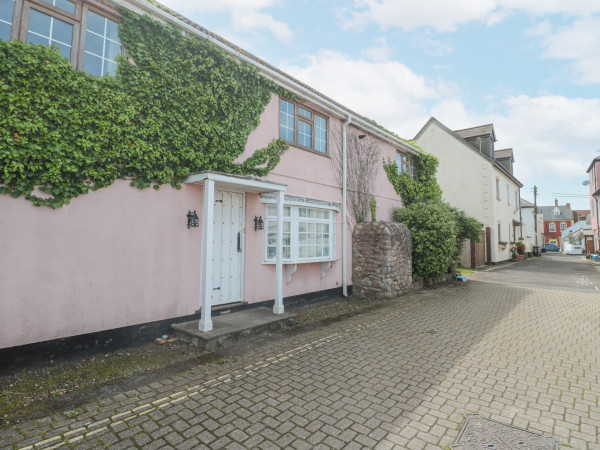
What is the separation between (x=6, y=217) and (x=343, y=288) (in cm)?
799

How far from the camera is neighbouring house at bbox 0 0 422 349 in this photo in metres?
4.40

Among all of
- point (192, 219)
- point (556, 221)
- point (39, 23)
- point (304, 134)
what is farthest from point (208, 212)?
point (556, 221)

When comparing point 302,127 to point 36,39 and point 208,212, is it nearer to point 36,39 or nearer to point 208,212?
point 208,212

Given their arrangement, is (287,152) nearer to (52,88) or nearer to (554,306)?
(52,88)

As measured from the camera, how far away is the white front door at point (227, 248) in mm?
6629

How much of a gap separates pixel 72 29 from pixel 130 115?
1.49 metres

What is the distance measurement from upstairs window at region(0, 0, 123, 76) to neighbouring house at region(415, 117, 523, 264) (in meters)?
20.8

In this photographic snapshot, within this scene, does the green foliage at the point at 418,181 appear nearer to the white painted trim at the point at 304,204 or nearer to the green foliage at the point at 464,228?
the green foliage at the point at 464,228

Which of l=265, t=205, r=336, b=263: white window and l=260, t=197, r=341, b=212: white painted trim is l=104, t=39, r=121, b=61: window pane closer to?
l=260, t=197, r=341, b=212: white painted trim

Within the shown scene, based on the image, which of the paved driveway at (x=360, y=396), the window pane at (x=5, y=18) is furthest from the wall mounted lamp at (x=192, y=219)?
the window pane at (x=5, y=18)

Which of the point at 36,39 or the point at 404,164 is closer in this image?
the point at 36,39

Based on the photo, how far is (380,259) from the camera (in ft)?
31.6

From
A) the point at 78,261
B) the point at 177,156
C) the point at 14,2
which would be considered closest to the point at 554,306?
the point at 177,156

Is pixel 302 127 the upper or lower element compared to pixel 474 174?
lower
